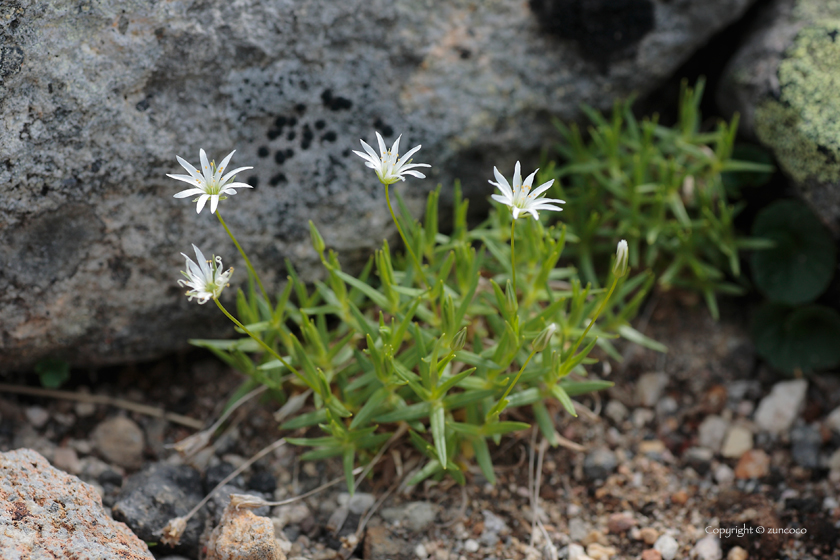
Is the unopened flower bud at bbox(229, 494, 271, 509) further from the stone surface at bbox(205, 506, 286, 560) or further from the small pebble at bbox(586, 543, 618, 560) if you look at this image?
the small pebble at bbox(586, 543, 618, 560)

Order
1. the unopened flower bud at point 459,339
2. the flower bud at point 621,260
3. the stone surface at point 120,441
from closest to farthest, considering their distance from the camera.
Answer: the flower bud at point 621,260 < the unopened flower bud at point 459,339 < the stone surface at point 120,441

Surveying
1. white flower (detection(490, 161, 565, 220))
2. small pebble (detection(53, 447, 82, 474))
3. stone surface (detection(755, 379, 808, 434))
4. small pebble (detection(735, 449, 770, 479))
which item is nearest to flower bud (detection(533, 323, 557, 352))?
white flower (detection(490, 161, 565, 220))

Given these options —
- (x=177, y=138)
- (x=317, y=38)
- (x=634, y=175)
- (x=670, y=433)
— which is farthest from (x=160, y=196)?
(x=670, y=433)

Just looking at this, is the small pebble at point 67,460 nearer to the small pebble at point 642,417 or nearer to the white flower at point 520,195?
the white flower at point 520,195

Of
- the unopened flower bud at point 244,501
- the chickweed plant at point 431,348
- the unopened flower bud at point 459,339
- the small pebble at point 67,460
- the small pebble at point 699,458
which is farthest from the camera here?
the small pebble at point 699,458

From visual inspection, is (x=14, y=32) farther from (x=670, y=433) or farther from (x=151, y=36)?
(x=670, y=433)

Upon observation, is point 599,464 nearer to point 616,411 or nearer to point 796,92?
point 616,411

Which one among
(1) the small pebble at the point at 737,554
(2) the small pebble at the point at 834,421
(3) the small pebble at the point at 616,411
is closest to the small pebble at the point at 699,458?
(3) the small pebble at the point at 616,411
